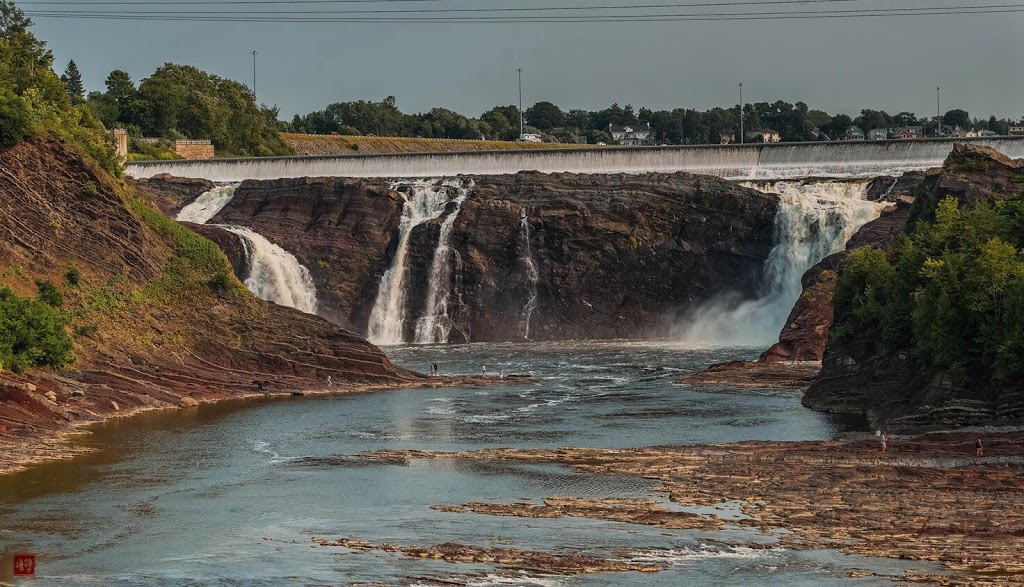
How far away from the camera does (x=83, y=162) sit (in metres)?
93.2

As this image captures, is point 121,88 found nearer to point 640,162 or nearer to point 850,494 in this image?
point 640,162

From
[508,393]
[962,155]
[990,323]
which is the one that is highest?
[962,155]

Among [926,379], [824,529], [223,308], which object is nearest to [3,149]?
[223,308]

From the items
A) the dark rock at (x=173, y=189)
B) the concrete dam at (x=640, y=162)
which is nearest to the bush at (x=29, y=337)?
the dark rock at (x=173, y=189)

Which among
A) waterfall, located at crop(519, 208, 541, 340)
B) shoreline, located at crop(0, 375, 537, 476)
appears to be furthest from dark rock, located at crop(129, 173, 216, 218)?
shoreline, located at crop(0, 375, 537, 476)

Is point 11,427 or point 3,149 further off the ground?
point 3,149

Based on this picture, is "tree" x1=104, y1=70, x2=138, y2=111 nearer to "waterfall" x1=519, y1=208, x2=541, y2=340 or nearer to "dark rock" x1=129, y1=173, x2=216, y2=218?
"dark rock" x1=129, y1=173, x2=216, y2=218

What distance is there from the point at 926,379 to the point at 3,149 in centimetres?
5536

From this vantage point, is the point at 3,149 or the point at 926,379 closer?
the point at 926,379

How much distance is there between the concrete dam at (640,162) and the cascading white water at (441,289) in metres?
16.9

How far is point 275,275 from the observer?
422ft

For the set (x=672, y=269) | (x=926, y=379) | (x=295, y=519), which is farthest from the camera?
(x=672, y=269)

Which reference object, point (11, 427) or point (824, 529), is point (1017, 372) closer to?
point (824, 529)

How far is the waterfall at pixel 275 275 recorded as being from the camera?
127 metres
